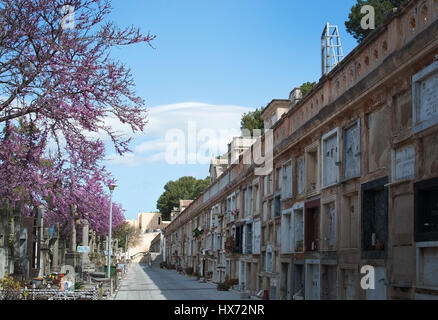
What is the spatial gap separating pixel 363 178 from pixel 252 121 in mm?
54206

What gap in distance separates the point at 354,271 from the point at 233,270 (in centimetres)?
2192

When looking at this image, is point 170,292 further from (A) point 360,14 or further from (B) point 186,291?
(A) point 360,14

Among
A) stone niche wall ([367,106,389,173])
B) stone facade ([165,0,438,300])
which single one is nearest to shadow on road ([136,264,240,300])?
stone facade ([165,0,438,300])

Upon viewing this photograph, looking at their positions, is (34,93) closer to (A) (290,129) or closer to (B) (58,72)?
(B) (58,72)

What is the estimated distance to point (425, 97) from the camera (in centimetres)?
1298

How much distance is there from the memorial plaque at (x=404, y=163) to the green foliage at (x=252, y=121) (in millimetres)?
54390

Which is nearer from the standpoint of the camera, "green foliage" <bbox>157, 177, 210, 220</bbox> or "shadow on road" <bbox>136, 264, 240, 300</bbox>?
"shadow on road" <bbox>136, 264, 240, 300</bbox>

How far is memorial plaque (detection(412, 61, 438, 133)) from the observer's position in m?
12.5

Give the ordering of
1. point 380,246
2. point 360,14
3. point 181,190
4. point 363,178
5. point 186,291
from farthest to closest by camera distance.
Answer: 1. point 181,190
2. point 360,14
3. point 186,291
4. point 363,178
5. point 380,246

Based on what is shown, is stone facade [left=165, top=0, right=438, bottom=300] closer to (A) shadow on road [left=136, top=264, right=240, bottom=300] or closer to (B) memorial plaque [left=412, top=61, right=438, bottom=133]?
(B) memorial plaque [left=412, top=61, right=438, bottom=133]

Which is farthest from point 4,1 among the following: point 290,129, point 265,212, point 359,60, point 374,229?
point 265,212

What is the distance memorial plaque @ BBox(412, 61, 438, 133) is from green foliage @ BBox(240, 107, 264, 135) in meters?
55.3

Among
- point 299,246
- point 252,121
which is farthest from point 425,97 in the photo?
point 252,121

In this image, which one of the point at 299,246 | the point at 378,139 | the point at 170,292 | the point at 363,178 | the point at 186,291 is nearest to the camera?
the point at 378,139
